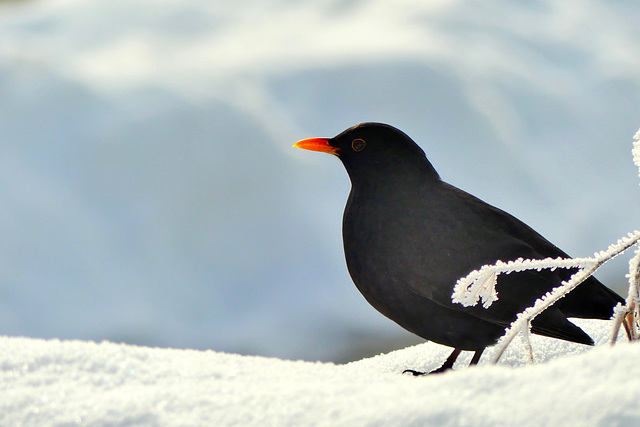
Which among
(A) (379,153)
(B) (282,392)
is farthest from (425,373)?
(B) (282,392)

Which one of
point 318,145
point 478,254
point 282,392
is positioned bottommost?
point 282,392

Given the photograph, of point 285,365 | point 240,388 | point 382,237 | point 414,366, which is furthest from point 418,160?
point 240,388

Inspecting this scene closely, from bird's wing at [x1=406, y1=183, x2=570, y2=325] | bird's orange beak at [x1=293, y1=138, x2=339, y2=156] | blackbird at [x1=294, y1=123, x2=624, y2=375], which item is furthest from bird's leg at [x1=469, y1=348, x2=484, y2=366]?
bird's orange beak at [x1=293, y1=138, x2=339, y2=156]

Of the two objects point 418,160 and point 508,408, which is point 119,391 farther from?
point 418,160

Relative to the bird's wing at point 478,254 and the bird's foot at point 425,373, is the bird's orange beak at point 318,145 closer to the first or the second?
the bird's wing at point 478,254

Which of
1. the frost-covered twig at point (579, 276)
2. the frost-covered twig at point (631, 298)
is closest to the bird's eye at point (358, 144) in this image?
the frost-covered twig at point (579, 276)

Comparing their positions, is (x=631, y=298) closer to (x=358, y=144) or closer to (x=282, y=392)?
(x=282, y=392)
